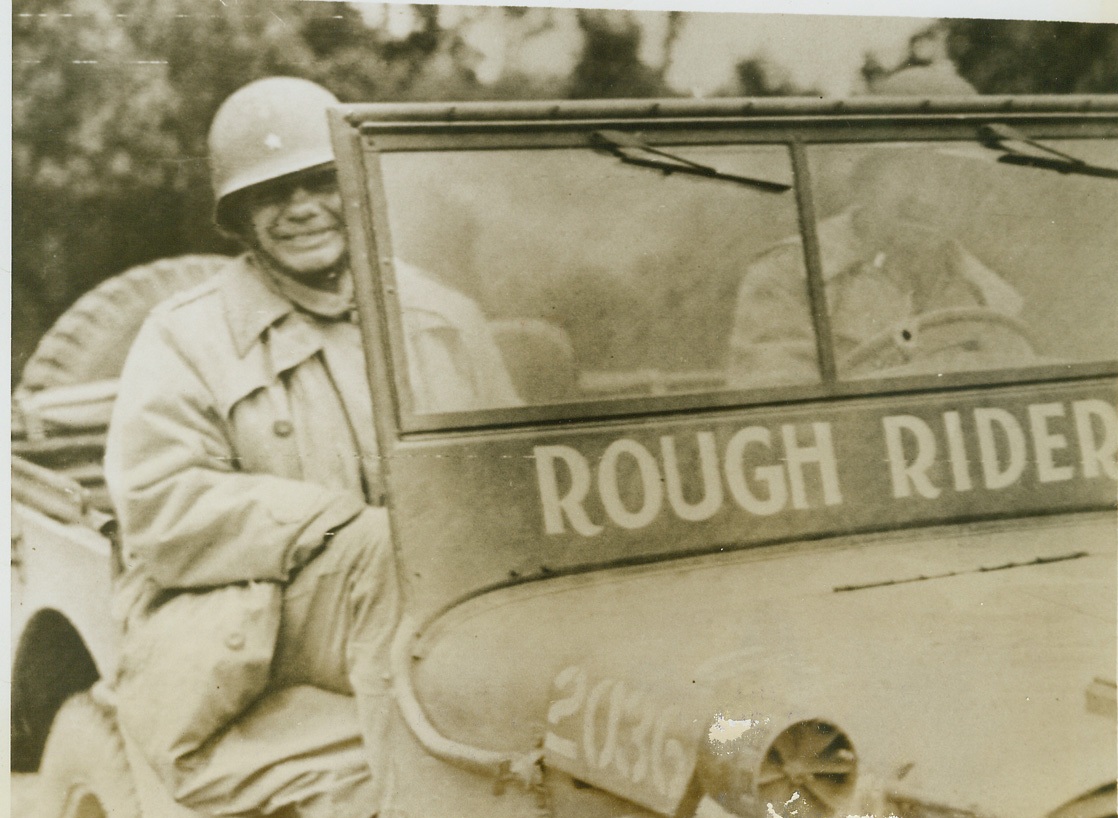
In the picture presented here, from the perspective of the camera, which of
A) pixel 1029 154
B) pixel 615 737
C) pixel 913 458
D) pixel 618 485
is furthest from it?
pixel 1029 154

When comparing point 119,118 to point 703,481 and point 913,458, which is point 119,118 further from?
point 913,458

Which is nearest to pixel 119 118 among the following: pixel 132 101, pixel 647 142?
pixel 132 101

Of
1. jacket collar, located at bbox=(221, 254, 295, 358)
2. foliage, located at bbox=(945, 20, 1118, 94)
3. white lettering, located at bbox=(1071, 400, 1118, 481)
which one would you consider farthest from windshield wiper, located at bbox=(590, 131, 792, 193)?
white lettering, located at bbox=(1071, 400, 1118, 481)

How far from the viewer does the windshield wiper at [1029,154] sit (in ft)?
9.52

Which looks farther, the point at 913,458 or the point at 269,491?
the point at 913,458

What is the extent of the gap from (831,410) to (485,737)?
1.21 meters

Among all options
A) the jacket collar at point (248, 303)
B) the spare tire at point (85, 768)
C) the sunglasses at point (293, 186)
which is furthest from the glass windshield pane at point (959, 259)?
the spare tire at point (85, 768)

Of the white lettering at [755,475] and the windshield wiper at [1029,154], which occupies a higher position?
the windshield wiper at [1029,154]

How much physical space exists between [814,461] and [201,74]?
1.86m

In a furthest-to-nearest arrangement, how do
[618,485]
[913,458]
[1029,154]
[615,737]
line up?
[1029,154]
[913,458]
[618,485]
[615,737]

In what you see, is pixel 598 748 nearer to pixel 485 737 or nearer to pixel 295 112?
pixel 485 737

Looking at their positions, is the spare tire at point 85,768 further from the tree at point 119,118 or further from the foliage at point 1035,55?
the foliage at point 1035,55

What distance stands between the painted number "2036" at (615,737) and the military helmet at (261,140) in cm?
144

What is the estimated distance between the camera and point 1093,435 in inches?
113
